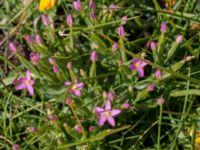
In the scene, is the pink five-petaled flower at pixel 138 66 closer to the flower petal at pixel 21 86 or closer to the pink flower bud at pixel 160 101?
the pink flower bud at pixel 160 101

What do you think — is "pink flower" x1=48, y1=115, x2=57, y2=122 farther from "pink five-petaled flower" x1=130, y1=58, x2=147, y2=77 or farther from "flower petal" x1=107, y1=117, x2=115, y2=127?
"pink five-petaled flower" x1=130, y1=58, x2=147, y2=77

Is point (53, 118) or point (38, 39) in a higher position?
point (38, 39)

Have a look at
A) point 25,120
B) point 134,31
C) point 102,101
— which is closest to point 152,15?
point 134,31

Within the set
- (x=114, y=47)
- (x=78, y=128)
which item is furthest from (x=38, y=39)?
(x=78, y=128)

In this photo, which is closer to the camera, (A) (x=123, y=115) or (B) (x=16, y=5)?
(A) (x=123, y=115)

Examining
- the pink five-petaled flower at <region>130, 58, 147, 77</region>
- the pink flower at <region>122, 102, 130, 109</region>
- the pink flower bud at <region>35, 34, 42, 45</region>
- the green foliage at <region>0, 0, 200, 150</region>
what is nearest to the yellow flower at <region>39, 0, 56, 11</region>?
the green foliage at <region>0, 0, 200, 150</region>

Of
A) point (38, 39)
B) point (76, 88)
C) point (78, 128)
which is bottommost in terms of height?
point (78, 128)

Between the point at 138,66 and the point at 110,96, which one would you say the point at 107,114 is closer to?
the point at 110,96

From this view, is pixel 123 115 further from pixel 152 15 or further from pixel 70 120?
pixel 152 15
